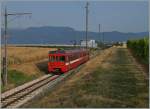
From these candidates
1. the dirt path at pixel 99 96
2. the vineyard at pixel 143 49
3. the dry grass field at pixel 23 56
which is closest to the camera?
the dirt path at pixel 99 96

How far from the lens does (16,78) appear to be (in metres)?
32.4

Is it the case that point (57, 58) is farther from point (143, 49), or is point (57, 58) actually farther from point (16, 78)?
point (143, 49)

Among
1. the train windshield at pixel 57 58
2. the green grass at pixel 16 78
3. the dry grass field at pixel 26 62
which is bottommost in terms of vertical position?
the green grass at pixel 16 78

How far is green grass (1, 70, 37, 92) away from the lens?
1145 inches

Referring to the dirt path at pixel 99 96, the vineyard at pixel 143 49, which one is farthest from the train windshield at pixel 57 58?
the dirt path at pixel 99 96

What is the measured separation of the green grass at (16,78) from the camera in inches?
1145

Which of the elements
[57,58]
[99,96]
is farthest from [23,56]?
[99,96]

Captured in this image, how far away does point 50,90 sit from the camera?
80.9ft

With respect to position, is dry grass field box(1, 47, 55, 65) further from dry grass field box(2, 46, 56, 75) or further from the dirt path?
the dirt path

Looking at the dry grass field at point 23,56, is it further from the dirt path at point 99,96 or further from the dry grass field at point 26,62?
the dirt path at point 99,96

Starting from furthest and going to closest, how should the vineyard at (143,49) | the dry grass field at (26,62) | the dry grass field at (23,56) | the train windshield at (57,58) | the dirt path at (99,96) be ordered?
the dry grass field at (23,56) → the vineyard at (143,49) → the dry grass field at (26,62) → the train windshield at (57,58) → the dirt path at (99,96)

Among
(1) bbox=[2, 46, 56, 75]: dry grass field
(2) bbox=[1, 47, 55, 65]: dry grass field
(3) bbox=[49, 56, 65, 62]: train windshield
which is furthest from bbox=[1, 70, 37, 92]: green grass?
(2) bbox=[1, 47, 55, 65]: dry grass field

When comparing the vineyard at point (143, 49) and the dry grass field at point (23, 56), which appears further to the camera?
the dry grass field at point (23, 56)

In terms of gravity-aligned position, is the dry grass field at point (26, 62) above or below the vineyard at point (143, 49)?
below
